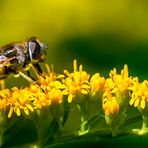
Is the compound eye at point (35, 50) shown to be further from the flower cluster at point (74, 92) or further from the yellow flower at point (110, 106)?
the yellow flower at point (110, 106)

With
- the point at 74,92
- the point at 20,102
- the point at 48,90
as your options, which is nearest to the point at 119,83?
the point at 74,92

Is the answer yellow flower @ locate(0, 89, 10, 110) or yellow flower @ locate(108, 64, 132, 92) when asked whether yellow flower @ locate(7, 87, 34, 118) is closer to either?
yellow flower @ locate(0, 89, 10, 110)

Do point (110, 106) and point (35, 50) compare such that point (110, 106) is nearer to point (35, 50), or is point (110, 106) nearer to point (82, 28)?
point (35, 50)

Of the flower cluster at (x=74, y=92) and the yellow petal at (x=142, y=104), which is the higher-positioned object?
the flower cluster at (x=74, y=92)

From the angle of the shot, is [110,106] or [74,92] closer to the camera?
[110,106]

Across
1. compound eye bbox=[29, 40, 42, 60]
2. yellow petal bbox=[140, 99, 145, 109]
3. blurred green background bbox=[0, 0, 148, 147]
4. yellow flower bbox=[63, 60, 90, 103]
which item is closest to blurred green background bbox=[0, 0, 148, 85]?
blurred green background bbox=[0, 0, 148, 147]

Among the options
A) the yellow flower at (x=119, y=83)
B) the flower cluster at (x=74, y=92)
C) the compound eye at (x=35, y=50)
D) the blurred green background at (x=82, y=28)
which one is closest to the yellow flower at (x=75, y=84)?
the flower cluster at (x=74, y=92)

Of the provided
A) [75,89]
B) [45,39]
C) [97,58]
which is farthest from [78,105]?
[45,39]
